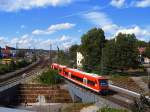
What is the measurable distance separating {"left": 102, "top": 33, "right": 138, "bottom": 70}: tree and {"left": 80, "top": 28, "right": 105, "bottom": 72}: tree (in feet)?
39.2

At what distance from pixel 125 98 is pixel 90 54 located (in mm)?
57731

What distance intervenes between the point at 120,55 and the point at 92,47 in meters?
19.4

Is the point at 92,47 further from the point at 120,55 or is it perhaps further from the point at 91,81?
the point at 91,81

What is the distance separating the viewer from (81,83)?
67062 mm

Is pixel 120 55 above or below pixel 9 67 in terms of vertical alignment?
above

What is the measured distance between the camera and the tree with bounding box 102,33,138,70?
311 ft

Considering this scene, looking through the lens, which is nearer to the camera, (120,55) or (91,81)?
(91,81)

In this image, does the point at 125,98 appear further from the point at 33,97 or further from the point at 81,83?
the point at 33,97

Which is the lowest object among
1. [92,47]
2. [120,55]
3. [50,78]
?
[50,78]

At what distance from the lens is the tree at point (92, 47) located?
111 m

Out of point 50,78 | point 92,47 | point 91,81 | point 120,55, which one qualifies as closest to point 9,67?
point 92,47

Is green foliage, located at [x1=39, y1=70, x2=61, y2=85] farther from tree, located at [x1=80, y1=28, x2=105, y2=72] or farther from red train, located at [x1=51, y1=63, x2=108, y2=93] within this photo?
tree, located at [x1=80, y1=28, x2=105, y2=72]

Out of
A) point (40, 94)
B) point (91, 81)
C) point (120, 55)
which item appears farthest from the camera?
point (120, 55)

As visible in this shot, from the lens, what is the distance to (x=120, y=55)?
95250mm
